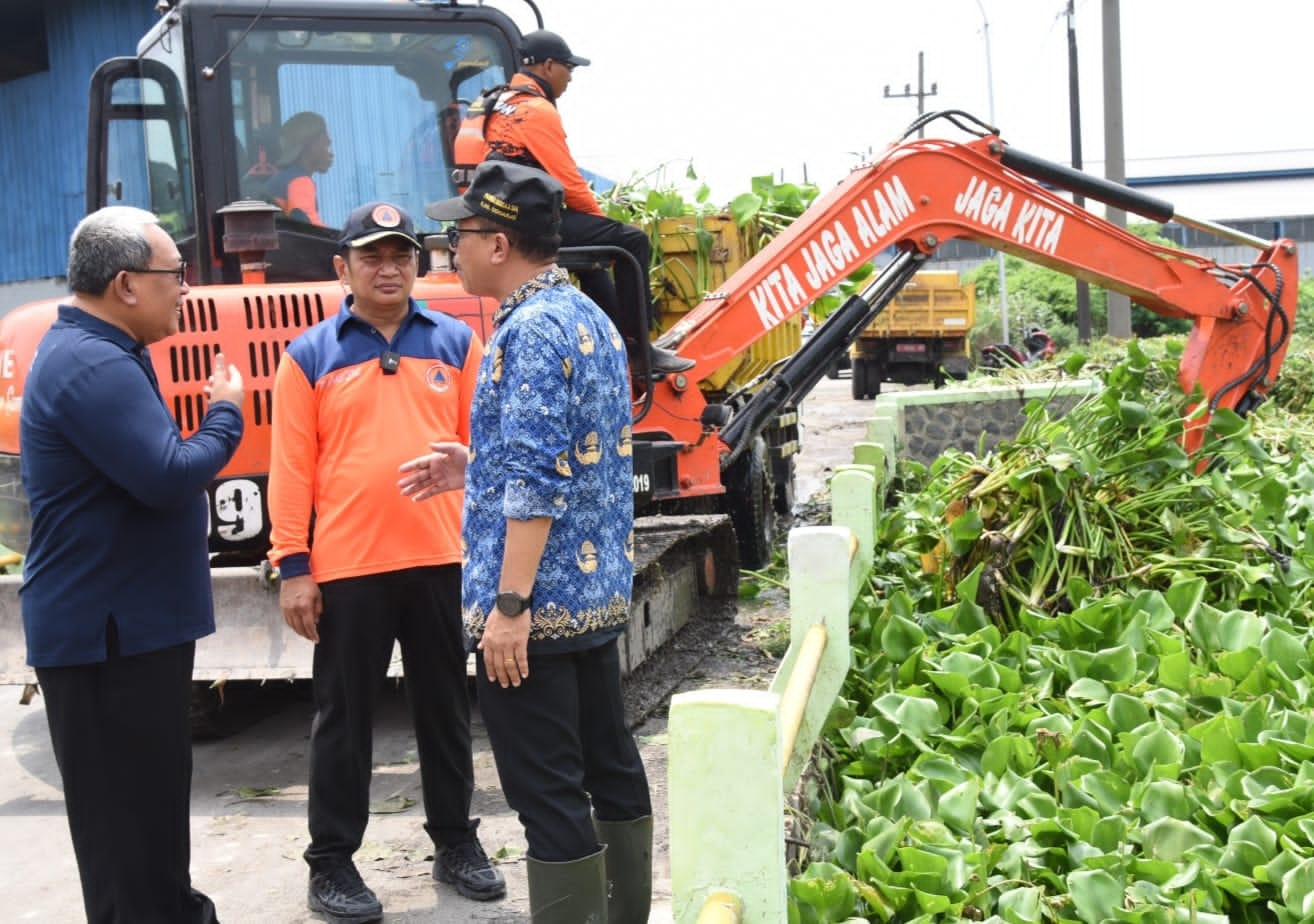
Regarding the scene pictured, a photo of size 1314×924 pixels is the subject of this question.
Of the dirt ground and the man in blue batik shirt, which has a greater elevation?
the man in blue batik shirt

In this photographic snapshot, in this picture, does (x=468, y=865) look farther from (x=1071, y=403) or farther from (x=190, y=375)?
(x=1071, y=403)

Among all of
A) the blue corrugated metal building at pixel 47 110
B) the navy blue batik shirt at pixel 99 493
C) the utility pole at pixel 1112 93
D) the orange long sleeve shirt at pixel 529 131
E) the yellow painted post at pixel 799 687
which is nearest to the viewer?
the yellow painted post at pixel 799 687

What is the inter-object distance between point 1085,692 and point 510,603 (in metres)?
1.96

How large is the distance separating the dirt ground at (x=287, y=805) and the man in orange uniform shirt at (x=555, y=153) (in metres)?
1.49

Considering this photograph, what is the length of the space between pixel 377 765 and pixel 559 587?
293cm

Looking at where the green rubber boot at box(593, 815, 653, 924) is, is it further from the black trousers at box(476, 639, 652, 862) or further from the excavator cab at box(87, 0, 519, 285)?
the excavator cab at box(87, 0, 519, 285)

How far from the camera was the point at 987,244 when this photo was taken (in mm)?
7879

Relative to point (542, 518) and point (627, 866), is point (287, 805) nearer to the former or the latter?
point (627, 866)

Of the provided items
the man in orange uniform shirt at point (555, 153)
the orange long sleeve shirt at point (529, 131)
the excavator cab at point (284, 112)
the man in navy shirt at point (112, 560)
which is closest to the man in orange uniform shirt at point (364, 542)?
the man in navy shirt at point (112, 560)

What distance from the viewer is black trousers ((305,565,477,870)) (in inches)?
168

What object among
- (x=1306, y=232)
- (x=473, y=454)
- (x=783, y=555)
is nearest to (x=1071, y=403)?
(x=783, y=555)

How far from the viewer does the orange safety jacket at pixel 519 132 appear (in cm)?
604

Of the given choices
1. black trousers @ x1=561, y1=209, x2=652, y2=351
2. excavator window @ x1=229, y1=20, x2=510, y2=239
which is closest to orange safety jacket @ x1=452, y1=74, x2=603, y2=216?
black trousers @ x1=561, y1=209, x2=652, y2=351

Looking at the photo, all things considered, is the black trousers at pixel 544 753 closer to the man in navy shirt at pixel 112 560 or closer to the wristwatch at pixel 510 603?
the wristwatch at pixel 510 603
